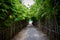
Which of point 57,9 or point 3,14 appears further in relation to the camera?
point 3,14

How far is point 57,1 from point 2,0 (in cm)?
390

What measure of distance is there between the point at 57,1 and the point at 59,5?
0.31 m

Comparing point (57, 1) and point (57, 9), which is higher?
point (57, 1)

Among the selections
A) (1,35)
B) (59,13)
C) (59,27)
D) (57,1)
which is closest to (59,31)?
(59,27)

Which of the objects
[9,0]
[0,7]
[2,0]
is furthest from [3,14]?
[9,0]

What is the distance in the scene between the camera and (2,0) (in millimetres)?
9219

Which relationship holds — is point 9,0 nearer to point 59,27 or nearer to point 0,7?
point 0,7

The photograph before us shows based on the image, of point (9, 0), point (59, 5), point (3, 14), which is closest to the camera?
point (59, 5)

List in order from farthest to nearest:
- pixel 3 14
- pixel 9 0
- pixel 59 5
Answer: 1. pixel 9 0
2. pixel 3 14
3. pixel 59 5

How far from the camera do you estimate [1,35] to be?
27.5 ft

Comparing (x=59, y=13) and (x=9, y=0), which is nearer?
(x=59, y=13)

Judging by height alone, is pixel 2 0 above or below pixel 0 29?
above

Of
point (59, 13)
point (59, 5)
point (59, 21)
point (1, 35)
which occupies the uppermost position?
point (59, 5)

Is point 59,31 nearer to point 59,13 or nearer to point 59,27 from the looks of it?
point 59,27
